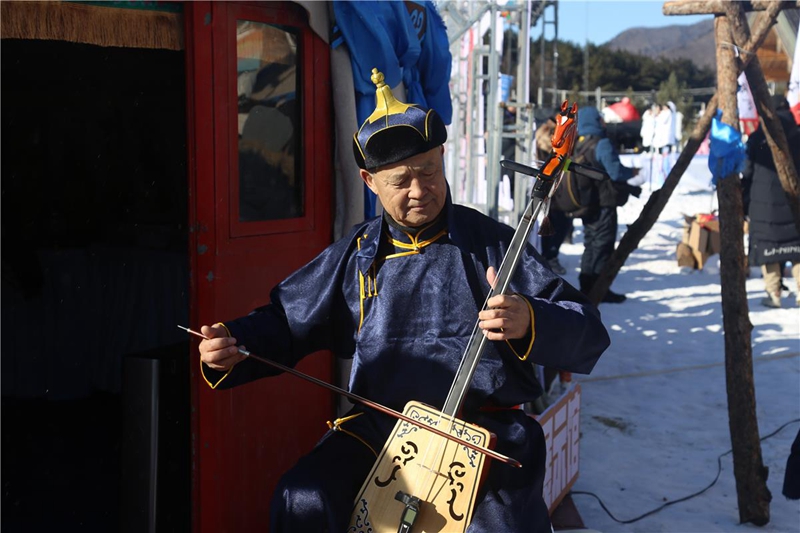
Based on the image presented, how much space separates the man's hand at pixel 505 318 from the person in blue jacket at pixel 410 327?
130 millimetres

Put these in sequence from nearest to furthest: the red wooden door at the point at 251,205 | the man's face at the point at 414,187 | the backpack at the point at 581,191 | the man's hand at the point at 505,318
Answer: the man's hand at the point at 505,318
the man's face at the point at 414,187
the red wooden door at the point at 251,205
the backpack at the point at 581,191

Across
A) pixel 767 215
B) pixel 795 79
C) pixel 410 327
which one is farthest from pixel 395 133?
pixel 767 215

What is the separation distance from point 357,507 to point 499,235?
92 cm

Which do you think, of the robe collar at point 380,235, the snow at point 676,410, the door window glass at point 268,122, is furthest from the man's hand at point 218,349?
the snow at point 676,410

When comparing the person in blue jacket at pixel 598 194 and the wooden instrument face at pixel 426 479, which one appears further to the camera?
the person in blue jacket at pixel 598 194

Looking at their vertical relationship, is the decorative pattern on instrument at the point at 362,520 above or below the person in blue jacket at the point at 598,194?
below

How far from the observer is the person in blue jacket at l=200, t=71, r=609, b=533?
244 centimetres

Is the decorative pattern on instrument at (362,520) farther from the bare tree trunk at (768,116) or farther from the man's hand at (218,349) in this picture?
the bare tree trunk at (768,116)

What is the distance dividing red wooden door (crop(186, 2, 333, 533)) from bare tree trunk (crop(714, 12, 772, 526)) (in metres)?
1.91

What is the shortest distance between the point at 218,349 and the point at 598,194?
656cm

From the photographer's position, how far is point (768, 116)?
14.1 ft

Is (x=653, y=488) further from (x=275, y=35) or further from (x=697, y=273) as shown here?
(x=697, y=273)

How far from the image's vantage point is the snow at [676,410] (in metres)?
4.30

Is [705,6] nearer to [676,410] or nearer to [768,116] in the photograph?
[768,116]
